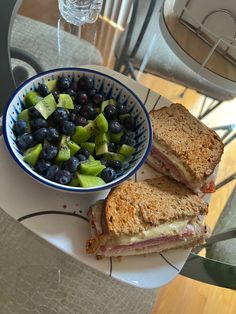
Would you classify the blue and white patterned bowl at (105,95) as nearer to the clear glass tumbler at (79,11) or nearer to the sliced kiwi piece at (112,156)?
the sliced kiwi piece at (112,156)

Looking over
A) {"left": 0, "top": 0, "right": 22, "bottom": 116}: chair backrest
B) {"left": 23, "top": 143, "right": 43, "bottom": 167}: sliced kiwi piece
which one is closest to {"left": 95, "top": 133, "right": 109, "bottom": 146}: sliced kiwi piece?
{"left": 23, "top": 143, "right": 43, "bottom": 167}: sliced kiwi piece

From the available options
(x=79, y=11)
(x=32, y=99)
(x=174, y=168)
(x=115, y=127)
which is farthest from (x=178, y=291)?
→ (x=79, y=11)

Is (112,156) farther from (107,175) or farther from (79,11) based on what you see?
(79,11)

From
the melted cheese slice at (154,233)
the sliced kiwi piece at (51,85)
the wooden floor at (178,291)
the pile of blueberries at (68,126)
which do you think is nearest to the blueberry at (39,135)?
the pile of blueberries at (68,126)

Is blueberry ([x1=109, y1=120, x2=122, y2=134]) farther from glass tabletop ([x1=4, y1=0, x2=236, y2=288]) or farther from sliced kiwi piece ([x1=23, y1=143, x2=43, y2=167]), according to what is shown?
glass tabletop ([x1=4, y1=0, x2=236, y2=288])

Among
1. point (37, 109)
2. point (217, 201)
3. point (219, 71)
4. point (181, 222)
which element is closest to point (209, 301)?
point (217, 201)

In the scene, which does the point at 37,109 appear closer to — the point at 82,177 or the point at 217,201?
the point at 82,177
